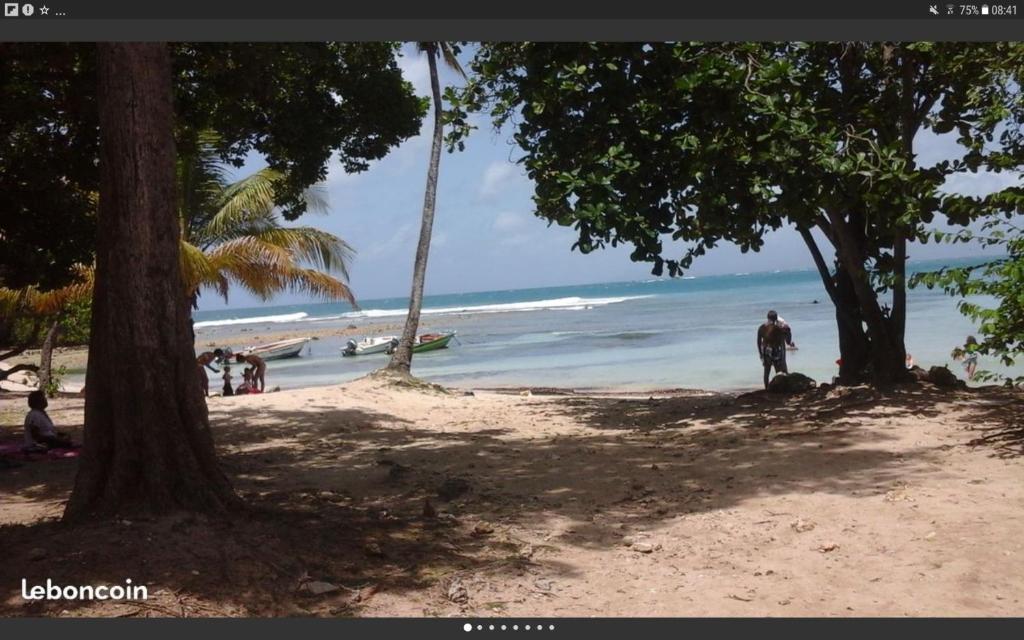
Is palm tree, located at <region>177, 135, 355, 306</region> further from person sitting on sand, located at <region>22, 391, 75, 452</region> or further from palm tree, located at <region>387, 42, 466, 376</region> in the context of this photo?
person sitting on sand, located at <region>22, 391, 75, 452</region>

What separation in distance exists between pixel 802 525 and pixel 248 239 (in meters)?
12.1

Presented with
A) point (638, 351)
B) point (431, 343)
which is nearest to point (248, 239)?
point (638, 351)

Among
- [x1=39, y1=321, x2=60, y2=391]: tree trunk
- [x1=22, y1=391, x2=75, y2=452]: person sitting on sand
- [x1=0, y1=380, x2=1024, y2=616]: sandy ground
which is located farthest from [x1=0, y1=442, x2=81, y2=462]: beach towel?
[x1=39, y1=321, x2=60, y2=391]: tree trunk

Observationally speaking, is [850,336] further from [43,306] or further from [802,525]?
[43,306]

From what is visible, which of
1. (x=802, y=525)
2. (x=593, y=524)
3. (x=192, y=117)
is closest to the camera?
(x=802, y=525)

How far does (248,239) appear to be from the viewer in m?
15.4

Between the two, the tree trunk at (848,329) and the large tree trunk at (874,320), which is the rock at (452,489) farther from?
the tree trunk at (848,329)

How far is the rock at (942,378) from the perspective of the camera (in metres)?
10.9

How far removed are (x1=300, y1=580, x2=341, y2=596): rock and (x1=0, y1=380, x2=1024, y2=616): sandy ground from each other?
0.7 inches

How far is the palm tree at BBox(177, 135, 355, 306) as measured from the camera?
1498cm

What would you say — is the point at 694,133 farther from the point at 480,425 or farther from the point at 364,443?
the point at 364,443

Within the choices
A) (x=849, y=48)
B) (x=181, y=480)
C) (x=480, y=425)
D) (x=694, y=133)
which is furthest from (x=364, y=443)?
(x=849, y=48)

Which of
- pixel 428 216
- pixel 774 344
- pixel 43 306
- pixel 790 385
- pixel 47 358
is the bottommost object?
pixel 790 385

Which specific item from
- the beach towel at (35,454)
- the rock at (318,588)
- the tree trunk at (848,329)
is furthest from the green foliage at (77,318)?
the rock at (318,588)
